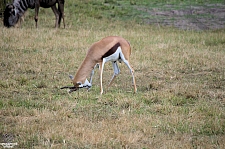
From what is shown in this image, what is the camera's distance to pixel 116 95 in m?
7.07

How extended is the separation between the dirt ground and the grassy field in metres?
2.35

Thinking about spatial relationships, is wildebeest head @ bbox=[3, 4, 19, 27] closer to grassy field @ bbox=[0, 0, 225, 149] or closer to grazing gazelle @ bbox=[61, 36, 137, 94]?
grassy field @ bbox=[0, 0, 225, 149]

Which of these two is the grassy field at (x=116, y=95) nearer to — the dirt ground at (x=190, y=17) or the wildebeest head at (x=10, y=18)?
the wildebeest head at (x=10, y=18)

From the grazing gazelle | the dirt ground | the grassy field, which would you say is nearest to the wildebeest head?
the grassy field

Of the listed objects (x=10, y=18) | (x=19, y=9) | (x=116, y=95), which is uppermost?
(x=19, y=9)

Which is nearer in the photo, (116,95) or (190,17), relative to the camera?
(116,95)

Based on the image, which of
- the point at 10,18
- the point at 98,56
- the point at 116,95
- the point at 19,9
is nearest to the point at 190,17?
the point at 19,9

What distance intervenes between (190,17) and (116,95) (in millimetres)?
10499

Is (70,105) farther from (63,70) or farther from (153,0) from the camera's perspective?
(153,0)

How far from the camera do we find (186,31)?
14.5 meters

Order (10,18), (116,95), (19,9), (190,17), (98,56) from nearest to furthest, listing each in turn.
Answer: (116,95)
(98,56)
(10,18)
(19,9)
(190,17)

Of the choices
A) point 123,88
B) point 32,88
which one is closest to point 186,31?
point 123,88

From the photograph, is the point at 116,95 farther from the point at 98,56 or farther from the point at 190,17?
the point at 190,17

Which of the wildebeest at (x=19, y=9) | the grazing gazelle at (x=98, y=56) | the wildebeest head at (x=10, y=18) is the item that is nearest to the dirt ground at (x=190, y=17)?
the wildebeest at (x=19, y=9)
